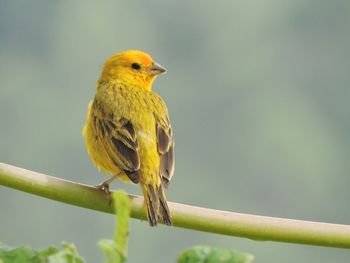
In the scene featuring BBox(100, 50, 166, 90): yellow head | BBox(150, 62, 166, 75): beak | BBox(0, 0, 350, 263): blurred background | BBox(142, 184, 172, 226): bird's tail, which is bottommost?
BBox(142, 184, 172, 226): bird's tail

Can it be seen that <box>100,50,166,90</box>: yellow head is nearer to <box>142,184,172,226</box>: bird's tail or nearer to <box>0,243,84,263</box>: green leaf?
<box>142,184,172,226</box>: bird's tail

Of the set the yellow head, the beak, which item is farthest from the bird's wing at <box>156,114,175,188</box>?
the yellow head

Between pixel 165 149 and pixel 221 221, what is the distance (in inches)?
88.0

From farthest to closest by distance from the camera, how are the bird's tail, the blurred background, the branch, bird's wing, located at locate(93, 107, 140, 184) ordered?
the blurred background → bird's wing, located at locate(93, 107, 140, 184) → the bird's tail → the branch

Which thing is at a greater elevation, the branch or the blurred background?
the blurred background

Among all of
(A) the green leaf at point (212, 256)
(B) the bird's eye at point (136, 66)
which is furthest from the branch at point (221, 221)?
(B) the bird's eye at point (136, 66)

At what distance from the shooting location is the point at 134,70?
530 centimetres

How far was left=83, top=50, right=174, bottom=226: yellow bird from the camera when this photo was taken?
13.6ft

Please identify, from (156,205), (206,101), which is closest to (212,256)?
(156,205)

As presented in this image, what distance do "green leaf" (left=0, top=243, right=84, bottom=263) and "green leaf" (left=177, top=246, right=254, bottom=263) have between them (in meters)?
0.12

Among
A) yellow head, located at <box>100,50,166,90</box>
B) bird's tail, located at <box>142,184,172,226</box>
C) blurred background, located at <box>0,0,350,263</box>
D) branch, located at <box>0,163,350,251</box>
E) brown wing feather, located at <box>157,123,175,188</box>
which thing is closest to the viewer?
branch, located at <box>0,163,350,251</box>

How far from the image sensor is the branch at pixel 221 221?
1936 mm

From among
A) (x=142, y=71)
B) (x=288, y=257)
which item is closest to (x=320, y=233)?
(x=142, y=71)

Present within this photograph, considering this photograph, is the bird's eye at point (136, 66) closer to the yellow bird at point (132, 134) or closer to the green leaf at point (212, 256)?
the yellow bird at point (132, 134)
